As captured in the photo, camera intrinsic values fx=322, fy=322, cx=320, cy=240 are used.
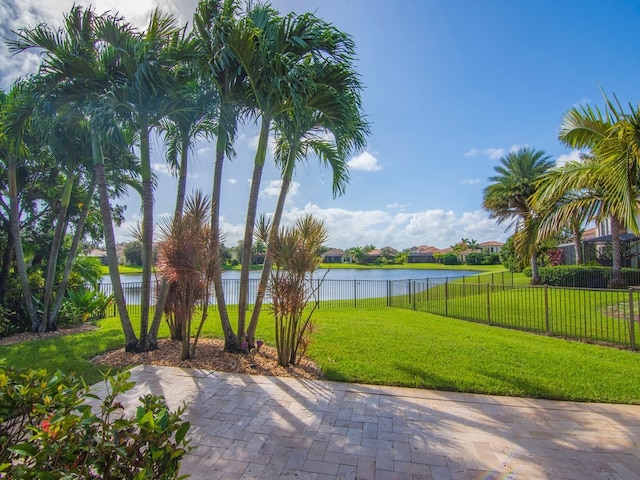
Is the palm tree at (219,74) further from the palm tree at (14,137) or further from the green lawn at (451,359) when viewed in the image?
the palm tree at (14,137)

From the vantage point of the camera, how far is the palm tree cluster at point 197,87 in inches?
183

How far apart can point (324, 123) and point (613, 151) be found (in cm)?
451

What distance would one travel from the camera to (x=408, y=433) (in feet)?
9.65

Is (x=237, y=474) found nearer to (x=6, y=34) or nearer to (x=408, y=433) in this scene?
(x=408, y=433)

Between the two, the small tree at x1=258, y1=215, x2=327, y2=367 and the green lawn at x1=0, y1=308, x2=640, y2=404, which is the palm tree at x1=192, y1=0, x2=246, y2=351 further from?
the green lawn at x1=0, y1=308, x2=640, y2=404

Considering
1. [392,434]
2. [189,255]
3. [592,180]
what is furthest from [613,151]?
[189,255]

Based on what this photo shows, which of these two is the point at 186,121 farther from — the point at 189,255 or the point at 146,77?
the point at 189,255

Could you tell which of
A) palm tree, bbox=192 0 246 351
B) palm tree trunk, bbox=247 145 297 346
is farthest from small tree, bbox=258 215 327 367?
palm tree, bbox=192 0 246 351

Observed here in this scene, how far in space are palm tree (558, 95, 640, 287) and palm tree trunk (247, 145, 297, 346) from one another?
4962 mm

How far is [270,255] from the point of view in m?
4.94

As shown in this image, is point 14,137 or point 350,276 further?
point 350,276

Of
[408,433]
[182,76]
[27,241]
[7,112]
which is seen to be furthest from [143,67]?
[27,241]

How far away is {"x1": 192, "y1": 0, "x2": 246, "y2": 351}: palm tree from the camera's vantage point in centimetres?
458

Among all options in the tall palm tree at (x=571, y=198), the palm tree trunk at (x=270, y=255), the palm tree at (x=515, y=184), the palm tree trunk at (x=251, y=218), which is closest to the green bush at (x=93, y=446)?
the palm tree trunk at (x=270, y=255)
